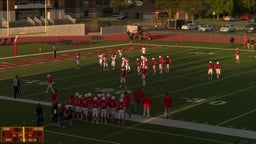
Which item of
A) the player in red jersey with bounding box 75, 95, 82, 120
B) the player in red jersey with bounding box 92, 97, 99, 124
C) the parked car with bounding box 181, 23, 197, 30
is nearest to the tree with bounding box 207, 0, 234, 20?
the parked car with bounding box 181, 23, 197, 30

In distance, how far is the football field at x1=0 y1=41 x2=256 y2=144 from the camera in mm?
18828

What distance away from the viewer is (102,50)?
4653 centimetres

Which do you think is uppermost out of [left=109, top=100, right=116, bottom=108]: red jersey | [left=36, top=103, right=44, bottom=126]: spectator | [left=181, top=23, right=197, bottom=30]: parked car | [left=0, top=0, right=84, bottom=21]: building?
[left=0, top=0, right=84, bottom=21]: building

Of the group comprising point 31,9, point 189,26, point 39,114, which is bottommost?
point 39,114

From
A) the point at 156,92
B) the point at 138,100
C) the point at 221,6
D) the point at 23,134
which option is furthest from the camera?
the point at 221,6

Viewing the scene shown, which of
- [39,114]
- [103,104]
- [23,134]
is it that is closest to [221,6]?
[103,104]

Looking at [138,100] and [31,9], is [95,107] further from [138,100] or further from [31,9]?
[31,9]

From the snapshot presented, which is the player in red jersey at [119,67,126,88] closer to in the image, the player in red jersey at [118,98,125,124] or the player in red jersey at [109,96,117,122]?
the player in red jersey at [109,96,117,122]

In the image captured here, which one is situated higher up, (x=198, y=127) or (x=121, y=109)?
(x=121, y=109)

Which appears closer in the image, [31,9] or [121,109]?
[121,109]

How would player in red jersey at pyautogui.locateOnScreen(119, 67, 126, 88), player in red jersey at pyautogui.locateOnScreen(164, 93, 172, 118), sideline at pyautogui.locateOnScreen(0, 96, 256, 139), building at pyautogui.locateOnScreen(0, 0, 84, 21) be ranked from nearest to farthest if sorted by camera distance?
sideline at pyautogui.locateOnScreen(0, 96, 256, 139) → player in red jersey at pyautogui.locateOnScreen(164, 93, 172, 118) → player in red jersey at pyautogui.locateOnScreen(119, 67, 126, 88) → building at pyautogui.locateOnScreen(0, 0, 84, 21)

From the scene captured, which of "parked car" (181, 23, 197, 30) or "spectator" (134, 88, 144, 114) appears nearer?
"spectator" (134, 88, 144, 114)

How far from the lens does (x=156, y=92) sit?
26812 mm

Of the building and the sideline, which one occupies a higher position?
the building
